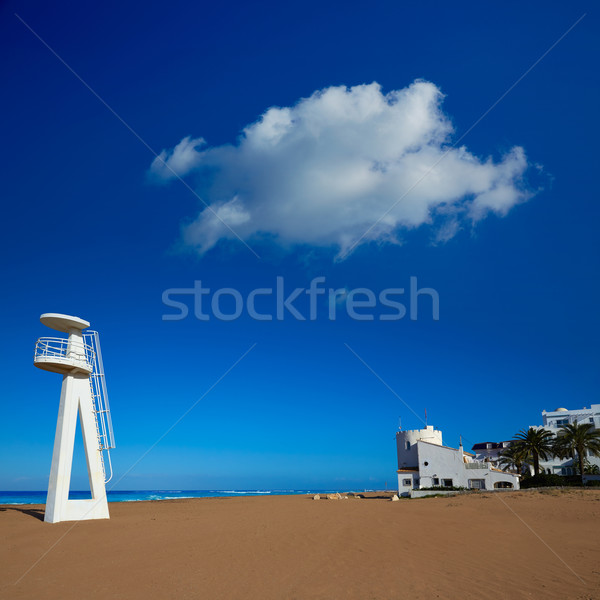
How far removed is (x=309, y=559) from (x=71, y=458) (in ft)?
50.5

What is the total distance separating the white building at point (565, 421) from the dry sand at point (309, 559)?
49.2m

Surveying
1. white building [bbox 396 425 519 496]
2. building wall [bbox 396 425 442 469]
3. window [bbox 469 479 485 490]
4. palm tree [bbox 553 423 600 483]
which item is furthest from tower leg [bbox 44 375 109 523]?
palm tree [bbox 553 423 600 483]

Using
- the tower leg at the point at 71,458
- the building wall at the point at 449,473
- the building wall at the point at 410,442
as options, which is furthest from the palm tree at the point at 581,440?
the tower leg at the point at 71,458

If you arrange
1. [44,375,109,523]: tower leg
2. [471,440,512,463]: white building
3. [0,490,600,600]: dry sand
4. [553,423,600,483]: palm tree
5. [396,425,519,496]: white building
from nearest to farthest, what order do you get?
[0,490,600,600]: dry sand
[44,375,109,523]: tower leg
[396,425,519,496]: white building
[553,423,600,483]: palm tree
[471,440,512,463]: white building

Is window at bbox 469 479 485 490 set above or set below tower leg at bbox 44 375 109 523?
below

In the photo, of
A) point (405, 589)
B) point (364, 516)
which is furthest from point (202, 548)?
point (364, 516)

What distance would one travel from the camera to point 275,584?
→ 1182 cm

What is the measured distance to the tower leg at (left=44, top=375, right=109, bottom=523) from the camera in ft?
78.0

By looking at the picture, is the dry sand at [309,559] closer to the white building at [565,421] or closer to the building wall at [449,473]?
the building wall at [449,473]

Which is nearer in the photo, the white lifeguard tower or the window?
the white lifeguard tower

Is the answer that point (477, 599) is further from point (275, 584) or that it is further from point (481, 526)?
point (481, 526)

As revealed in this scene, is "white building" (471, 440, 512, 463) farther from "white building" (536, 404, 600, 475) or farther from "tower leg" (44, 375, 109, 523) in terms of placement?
"tower leg" (44, 375, 109, 523)

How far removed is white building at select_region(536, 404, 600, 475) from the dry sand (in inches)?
1936

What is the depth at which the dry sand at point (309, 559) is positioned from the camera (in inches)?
443
